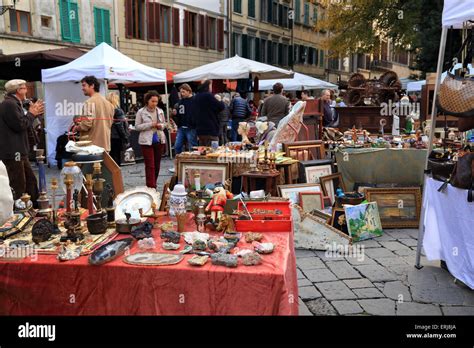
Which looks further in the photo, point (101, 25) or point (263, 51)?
point (263, 51)

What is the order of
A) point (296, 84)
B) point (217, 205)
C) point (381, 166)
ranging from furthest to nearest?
point (296, 84) → point (381, 166) → point (217, 205)

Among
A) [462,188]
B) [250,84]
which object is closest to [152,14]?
[250,84]

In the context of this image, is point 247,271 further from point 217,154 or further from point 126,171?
point 126,171

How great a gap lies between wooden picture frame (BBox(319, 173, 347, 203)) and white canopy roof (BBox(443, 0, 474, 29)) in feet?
8.38

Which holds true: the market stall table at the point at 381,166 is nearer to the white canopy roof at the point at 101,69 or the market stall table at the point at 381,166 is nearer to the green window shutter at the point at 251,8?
the white canopy roof at the point at 101,69

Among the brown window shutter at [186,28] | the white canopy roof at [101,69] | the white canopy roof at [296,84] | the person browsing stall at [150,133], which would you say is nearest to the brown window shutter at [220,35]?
the brown window shutter at [186,28]

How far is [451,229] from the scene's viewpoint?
3857 mm

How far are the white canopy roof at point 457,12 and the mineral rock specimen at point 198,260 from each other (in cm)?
260

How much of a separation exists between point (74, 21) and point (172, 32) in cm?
530

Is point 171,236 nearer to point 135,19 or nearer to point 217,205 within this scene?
point 217,205

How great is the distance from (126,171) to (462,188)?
281 inches

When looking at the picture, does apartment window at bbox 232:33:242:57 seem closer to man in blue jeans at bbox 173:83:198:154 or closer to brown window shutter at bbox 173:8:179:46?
brown window shutter at bbox 173:8:179:46

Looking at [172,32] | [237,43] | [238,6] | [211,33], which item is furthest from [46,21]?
[238,6]

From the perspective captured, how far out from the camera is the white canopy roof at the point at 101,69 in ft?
29.6
